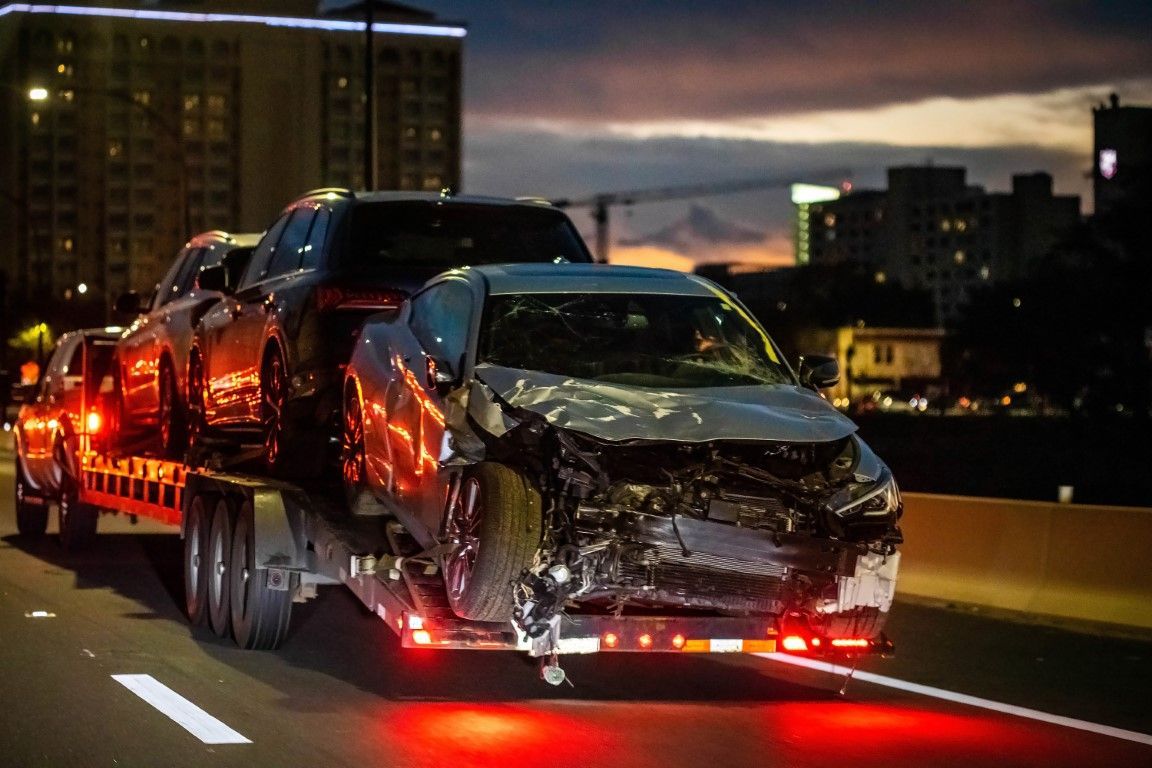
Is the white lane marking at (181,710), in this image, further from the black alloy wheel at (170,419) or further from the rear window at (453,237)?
the black alloy wheel at (170,419)

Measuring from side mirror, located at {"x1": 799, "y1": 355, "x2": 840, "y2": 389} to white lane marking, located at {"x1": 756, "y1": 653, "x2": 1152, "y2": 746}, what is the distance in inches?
64.9

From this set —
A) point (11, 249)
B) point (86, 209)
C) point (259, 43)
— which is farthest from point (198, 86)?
point (11, 249)

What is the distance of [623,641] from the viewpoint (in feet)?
31.3

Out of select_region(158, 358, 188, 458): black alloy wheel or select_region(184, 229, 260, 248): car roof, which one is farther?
select_region(184, 229, 260, 248): car roof

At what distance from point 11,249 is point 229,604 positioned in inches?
6131

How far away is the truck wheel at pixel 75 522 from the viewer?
62.5 feet

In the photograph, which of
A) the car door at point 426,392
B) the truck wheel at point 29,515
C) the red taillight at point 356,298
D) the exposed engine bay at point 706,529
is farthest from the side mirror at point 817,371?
the truck wheel at point 29,515

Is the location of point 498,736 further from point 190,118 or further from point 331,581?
point 190,118

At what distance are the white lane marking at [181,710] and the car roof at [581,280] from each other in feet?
8.56

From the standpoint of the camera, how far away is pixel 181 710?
9.95 meters

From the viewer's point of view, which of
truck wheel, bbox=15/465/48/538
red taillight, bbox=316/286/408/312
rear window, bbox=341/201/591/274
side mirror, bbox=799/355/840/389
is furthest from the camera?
truck wheel, bbox=15/465/48/538

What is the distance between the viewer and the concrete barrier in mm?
13703

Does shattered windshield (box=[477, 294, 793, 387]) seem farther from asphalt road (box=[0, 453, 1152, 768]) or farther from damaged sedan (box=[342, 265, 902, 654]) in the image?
asphalt road (box=[0, 453, 1152, 768])

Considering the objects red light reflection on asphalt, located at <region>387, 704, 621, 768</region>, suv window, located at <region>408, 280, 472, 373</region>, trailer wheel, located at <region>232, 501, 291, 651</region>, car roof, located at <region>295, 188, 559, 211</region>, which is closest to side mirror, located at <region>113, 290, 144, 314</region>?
car roof, located at <region>295, 188, 559, 211</region>
